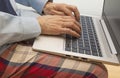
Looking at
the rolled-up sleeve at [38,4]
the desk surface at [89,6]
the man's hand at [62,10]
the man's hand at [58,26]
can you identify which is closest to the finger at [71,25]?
the man's hand at [58,26]

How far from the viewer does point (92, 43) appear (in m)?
0.82

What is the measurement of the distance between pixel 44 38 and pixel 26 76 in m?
0.15

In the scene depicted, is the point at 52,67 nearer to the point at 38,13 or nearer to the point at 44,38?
the point at 44,38

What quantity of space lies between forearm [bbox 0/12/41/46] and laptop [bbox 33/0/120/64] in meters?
0.04

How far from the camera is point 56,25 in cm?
80

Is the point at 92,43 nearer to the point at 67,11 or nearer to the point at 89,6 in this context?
the point at 67,11

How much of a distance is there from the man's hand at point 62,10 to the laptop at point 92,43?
68 millimetres

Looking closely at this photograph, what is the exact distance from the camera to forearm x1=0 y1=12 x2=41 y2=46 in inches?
27.8

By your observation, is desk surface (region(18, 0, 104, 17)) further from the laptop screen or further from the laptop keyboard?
the laptop keyboard

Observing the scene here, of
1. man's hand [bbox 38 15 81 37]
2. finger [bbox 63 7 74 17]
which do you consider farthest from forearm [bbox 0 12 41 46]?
finger [bbox 63 7 74 17]

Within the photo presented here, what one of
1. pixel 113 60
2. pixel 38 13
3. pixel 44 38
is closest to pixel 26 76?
pixel 44 38

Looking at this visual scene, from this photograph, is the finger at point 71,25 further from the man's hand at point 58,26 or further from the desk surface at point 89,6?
the desk surface at point 89,6

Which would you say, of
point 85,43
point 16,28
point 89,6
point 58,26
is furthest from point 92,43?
point 89,6

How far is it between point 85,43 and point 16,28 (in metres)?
0.24
